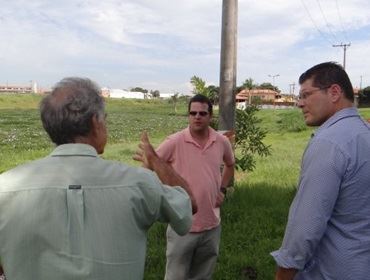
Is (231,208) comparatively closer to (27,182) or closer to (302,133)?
(27,182)

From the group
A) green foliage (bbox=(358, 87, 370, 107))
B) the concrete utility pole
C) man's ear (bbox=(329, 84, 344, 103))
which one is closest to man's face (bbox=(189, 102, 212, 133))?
man's ear (bbox=(329, 84, 344, 103))

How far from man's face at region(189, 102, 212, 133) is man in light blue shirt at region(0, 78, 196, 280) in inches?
91.2

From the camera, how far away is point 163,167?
2.26 meters

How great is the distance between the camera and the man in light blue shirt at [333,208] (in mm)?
2359

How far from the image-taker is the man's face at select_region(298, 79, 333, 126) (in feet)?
8.35

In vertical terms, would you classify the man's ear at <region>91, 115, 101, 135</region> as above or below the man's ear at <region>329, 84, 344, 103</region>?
below

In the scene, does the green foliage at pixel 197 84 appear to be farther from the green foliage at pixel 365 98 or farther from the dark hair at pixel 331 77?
the green foliage at pixel 365 98

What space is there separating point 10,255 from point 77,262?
A: 10.4 inches

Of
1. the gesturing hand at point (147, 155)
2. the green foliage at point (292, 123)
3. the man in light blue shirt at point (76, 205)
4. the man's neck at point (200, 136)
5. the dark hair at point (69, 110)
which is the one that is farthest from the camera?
the green foliage at point (292, 123)

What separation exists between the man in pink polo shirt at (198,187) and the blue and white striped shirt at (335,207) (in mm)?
1738

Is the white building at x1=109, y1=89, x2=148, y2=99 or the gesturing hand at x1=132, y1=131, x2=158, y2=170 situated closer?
the gesturing hand at x1=132, y1=131, x2=158, y2=170

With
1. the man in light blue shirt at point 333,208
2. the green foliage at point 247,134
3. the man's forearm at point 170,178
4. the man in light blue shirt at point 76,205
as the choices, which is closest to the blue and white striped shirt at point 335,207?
the man in light blue shirt at point 333,208

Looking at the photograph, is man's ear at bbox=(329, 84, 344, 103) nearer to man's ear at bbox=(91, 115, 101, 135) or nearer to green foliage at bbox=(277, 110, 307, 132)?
man's ear at bbox=(91, 115, 101, 135)

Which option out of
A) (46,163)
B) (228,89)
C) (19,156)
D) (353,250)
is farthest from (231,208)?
(19,156)
